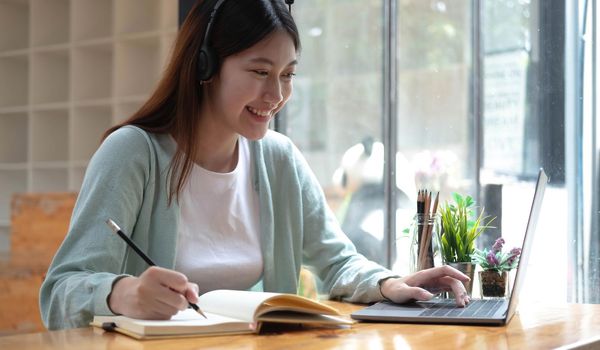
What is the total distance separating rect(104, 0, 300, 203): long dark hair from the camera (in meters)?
1.70

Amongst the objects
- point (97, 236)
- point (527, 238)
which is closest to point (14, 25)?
point (97, 236)

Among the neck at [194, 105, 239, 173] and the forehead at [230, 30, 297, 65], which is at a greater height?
the forehead at [230, 30, 297, 65]

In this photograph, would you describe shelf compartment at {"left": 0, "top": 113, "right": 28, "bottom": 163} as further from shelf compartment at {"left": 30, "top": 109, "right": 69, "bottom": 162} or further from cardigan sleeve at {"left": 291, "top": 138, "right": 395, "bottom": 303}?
cardigan sleeve at {"left": 291, "top": 138, "right": 395, "bottom": 303}

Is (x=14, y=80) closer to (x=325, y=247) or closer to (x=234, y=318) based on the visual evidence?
(x=325, y=247)

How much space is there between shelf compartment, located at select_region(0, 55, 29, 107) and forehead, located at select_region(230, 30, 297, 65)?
3.31 metres

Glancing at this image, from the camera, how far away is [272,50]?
1713mm

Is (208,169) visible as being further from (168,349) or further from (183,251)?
(168,349)

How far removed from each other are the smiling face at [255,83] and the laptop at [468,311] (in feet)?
1.62

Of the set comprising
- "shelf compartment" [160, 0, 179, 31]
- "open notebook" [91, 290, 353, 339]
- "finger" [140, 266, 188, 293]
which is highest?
"shelf compartment" [160, 0, 179, 31]

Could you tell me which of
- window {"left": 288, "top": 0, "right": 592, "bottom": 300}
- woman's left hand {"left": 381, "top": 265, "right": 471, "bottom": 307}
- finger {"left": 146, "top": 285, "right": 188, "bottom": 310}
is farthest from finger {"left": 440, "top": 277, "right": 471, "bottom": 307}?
window {"left": 288, "top": 0, "right": 592, "bottom": 300}

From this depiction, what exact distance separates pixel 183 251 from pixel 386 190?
1.27 m

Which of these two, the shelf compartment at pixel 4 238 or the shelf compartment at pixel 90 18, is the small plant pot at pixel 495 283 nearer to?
the shelf compartment at pixel 90 18

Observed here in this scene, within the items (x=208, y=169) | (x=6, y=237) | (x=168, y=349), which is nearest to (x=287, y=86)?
(x=208, y=169)

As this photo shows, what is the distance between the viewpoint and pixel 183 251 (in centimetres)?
169
